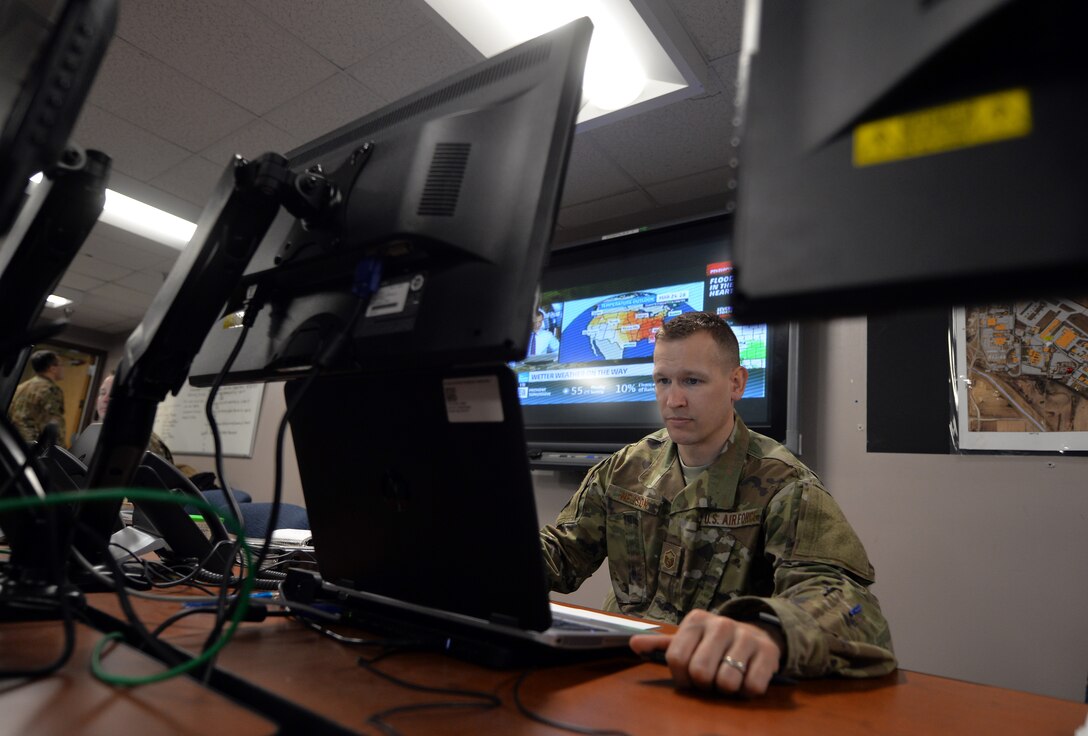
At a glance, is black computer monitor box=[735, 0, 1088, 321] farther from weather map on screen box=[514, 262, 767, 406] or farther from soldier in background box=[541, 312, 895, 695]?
weather map on screen box=[514, 262, 767, 406]

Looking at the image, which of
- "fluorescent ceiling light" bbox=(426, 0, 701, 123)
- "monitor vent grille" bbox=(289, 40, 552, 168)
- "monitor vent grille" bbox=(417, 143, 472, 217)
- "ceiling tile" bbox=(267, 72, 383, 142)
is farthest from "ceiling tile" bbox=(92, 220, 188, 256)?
"monitor vent grille" bbox=(417, 143, 472, 217)

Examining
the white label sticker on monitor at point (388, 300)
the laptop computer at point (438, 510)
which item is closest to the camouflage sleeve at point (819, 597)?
the laptop computer at point (438, 510)

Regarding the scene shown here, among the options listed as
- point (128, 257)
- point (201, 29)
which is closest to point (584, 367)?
point (201, 29)

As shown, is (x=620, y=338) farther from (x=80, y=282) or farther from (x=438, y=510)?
(x=80, y=282)

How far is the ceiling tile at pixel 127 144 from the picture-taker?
8.60 ft

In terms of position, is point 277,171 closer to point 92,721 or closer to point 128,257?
point 92,721

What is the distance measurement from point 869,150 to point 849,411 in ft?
6.60

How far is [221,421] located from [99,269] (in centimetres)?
140

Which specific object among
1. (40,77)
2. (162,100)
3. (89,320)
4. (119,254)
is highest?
(162,100)

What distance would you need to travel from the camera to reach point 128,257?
4277mm

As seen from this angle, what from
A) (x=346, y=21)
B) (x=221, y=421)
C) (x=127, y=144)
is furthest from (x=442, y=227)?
(x=221, y=421)

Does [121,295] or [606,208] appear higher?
[606,208]

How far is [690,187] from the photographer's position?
2.75 metres

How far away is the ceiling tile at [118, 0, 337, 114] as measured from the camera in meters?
2.00
